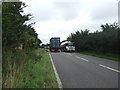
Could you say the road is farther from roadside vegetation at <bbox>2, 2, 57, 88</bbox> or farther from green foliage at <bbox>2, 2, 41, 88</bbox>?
green foliage at <bbox>2, 2, 41, 88</bbox>

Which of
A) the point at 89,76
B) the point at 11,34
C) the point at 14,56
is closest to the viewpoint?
the point at 14,56

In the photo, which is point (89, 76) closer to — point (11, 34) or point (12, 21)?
point (11, 34)

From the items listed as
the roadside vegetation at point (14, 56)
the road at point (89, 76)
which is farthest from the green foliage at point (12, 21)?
the road at point (89, 76)

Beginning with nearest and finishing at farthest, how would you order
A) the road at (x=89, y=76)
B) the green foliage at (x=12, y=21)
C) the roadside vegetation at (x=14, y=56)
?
the roadside vegetation at (x=14, y=56) → the green foliage at (x=12, y=21) → the road at (x=89, y=76)

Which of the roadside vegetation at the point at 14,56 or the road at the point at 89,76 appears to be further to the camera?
the road at the point at 89,76

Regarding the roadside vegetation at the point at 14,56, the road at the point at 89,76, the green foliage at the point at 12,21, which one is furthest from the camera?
the road at the point at 89,76

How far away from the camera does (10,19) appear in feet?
24.2

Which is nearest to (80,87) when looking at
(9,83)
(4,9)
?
(9,83)

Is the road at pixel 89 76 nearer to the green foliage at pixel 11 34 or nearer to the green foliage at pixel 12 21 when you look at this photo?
the green foliage at pixel 11 34

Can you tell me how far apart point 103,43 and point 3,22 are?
26.0 metres

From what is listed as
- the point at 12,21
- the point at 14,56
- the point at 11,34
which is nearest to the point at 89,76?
the point at 14,56

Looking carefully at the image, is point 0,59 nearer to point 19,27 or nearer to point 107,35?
point 19,27

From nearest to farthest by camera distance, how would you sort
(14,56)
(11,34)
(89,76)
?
(14,56) → (11,34) → (89,76)

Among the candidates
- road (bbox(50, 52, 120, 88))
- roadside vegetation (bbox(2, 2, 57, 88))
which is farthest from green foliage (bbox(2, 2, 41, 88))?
road (bbox(50, 52, 120, 88))
